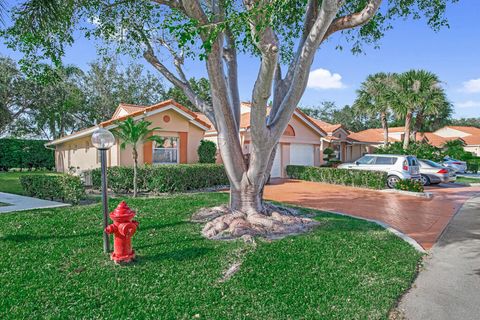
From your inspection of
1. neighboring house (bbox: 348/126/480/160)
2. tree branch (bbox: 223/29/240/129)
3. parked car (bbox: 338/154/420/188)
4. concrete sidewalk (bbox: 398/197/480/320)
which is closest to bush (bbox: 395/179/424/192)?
parked car (bbox: 338/154/420/188)

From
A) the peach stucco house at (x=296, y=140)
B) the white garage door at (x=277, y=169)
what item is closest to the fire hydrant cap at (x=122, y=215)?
the peach stucco house at (x=296, y=140)

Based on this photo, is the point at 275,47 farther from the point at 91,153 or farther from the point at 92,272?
the point at 91,153

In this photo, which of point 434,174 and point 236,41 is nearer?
point 236,41

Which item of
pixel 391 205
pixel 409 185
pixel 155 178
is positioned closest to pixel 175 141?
pixel 155 178

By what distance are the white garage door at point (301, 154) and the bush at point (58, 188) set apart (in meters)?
15.2

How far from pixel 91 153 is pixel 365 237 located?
53.1 feet

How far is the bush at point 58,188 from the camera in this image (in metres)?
9.68

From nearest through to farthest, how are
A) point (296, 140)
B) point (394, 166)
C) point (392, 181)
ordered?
point (392, 181), point (394, 166), point (296, 140)

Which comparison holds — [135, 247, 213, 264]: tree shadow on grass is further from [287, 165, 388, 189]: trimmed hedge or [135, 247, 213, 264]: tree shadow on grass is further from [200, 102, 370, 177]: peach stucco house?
[200, 102, 370, 177]: peach stucco house

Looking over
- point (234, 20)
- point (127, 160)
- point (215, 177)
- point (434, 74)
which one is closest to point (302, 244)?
point (234, 20)

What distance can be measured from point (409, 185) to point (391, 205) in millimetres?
4006

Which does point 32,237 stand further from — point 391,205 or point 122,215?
point 391,205

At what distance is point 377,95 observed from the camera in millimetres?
29172

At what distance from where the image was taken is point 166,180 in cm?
1336
